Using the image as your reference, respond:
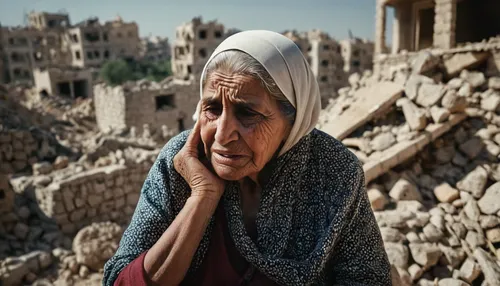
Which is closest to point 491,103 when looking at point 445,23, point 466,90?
point 466,90

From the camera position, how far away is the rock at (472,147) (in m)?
3.67

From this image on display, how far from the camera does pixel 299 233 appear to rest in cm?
150

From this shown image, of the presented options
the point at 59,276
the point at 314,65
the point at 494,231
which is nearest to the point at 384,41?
the point at 494,231

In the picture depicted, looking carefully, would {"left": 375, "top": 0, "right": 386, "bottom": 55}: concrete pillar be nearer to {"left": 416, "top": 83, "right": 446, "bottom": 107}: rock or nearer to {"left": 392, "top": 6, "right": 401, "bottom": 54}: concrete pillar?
{"left": 392, "top": 6, "right": 401, "bottom": 54}: concrete pillar

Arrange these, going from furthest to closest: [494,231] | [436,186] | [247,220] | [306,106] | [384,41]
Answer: [384,41], [436,186], [494,231], [247,220], [306,106]

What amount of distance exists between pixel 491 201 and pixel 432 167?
0.76 meters

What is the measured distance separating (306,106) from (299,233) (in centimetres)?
55

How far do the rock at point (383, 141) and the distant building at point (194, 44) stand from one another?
20.9 m

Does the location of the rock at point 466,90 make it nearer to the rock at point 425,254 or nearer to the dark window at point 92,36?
the rock at point 425,254

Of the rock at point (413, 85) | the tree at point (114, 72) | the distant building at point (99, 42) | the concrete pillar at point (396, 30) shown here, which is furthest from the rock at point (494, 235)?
the distant building at point (99, 42)

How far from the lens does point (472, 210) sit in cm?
314

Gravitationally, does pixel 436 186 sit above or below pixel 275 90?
below

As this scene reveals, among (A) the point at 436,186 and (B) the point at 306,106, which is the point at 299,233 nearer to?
(B) the point at 306,106

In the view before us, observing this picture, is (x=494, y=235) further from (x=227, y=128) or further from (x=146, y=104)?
(x=146, y=104)
